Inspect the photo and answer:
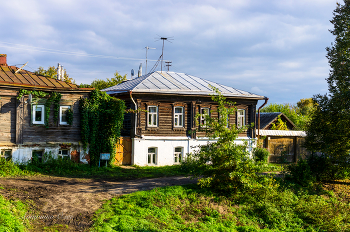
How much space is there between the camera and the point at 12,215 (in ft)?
29.2

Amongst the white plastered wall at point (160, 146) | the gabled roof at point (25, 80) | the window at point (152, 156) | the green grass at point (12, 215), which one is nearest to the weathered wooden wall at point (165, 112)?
the white plastered wall at point (160, 146)

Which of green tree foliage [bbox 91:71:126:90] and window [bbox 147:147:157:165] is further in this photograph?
green tree foliage [bbox 91:71:126:90]

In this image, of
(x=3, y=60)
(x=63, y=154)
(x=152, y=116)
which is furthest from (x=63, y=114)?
(x=152, y=116)

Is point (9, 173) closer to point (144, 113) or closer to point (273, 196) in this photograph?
point (144, 113)

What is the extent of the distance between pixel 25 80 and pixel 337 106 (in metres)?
16.8

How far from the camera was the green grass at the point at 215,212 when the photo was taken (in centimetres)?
1003

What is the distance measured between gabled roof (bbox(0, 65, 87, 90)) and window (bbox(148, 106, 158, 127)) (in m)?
5.15

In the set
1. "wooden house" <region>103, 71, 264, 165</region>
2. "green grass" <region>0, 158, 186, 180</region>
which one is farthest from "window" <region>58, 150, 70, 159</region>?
"wooden house" <region>103, 71, 264, 165</region>

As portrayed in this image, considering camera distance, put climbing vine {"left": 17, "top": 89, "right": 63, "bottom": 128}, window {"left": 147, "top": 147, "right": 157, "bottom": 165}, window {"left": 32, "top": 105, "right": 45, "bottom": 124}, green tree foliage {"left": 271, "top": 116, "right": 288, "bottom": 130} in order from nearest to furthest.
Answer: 1. climbing vine {"left": 17, "top": 89, "right": 63, "bottom": 128}
2. window {"left": 32, "top": 105, "right": 45, "bottom": 124}
3. window {"left": 147, "top": 147, "right": 157, "bottom": 165}
4. green tree foliage {"left": 271, "top": 116, "right": 288, "bottom": 130}

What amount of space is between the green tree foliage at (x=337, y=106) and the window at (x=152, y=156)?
9.67 meters

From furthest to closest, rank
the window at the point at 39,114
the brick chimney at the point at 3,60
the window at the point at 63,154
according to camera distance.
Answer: the brick chimney at the point at 3,60, the window at the point at 63,154, the window at the point at 39,114

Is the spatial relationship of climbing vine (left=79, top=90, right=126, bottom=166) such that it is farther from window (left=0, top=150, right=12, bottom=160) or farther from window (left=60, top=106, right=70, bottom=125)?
window (left=0, top=150, right=12, bottom=160)

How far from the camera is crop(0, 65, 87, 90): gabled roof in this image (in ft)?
54.6

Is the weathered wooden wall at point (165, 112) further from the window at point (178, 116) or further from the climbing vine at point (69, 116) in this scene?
the climbing vine at point (69, 116)
